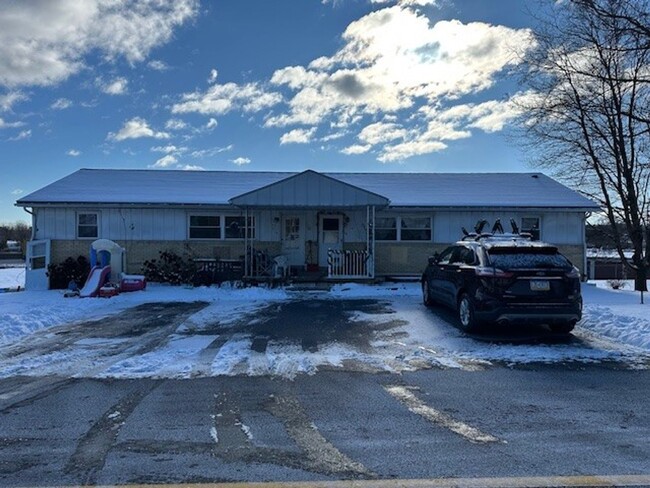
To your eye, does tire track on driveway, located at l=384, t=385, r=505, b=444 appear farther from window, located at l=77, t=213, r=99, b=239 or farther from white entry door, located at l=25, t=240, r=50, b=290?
white entry door, located at l=25, t=240, r=50, b=290

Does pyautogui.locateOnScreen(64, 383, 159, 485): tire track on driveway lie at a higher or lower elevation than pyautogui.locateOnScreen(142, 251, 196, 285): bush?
lower

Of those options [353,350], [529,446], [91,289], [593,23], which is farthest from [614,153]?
[91,289]

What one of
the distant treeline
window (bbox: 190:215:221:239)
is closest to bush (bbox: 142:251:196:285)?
window (bbox: 190:215:221:239)

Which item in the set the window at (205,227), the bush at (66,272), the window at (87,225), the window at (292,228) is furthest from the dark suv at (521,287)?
the window at (87,225)

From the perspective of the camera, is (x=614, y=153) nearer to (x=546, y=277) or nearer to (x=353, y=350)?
(x=546, y=277)

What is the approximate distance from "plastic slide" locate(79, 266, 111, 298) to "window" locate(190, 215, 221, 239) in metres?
3.82

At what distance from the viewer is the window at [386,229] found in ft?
60.2

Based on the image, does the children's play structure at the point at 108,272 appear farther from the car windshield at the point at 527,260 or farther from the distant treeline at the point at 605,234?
the distant treeline at the point at 605,234

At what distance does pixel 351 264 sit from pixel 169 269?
655 centimetres

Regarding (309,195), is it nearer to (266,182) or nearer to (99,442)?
(266,182)

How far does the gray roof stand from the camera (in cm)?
1770

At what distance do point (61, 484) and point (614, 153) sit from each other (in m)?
20.3

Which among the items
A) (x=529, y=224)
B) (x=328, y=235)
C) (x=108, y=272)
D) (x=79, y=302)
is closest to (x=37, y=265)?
(x=108, y=272)

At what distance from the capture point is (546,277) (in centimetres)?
796
